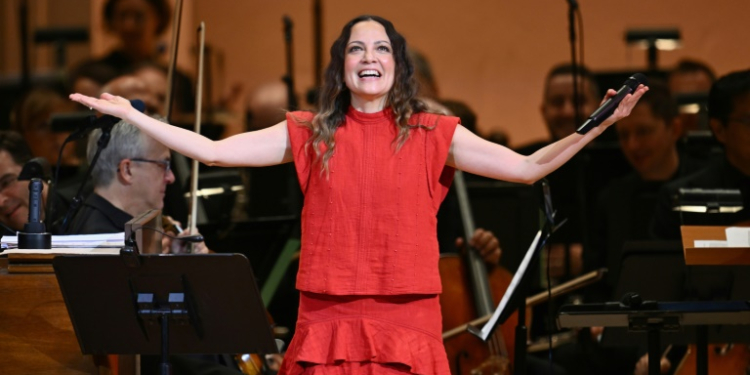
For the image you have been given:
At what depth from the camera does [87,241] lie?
11.2ft

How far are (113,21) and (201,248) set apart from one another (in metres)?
3.49

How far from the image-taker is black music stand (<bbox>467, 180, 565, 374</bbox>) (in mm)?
3527

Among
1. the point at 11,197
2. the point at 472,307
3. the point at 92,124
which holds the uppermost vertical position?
the point at 92,124

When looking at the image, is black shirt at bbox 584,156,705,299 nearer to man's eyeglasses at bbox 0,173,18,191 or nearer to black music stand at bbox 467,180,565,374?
black music stand at bbox 467,180,565,374

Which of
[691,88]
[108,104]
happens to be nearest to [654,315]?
[108,104]

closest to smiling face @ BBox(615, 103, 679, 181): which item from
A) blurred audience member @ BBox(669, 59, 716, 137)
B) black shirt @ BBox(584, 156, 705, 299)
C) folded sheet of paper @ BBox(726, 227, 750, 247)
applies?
black shirt @ BBox(584, 156, 705, 299)

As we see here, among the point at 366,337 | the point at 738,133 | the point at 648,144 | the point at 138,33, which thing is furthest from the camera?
the point at 138,33

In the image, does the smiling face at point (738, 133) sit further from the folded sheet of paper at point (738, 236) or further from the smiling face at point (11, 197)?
the smiling face at point (11, 197)

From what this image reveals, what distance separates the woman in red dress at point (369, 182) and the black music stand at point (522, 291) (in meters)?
0.41

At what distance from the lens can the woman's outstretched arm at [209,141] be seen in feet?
10.2

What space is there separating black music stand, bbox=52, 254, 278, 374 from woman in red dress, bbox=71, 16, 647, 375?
0.15 m

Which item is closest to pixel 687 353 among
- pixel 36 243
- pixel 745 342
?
pixel 745 342

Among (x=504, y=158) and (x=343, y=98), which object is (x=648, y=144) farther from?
(x=343, y=98)

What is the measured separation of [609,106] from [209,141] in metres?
1.04
